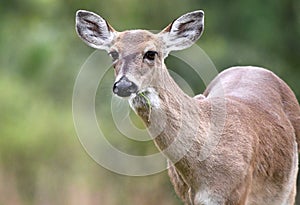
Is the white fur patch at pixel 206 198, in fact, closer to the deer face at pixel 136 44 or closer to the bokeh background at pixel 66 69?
the deer face at pixel 136 44

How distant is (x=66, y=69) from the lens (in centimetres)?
1880

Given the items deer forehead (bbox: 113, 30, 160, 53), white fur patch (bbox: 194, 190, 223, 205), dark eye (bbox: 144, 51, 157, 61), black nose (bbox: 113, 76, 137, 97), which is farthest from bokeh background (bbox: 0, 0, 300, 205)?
black nose (bbox: 113, 76, 137, 97)

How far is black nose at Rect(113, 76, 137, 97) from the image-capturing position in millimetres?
7632

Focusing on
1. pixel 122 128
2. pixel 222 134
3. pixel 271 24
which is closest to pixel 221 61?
pixel 271 24

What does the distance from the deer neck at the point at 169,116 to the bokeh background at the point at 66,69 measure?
811 cm

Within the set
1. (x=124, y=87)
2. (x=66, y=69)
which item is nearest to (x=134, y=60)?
(x=124, y=87)

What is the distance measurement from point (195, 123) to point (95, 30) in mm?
1095

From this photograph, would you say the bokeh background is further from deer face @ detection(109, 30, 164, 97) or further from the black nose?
the black nose

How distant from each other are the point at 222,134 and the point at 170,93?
0.62m

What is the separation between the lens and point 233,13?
17297 millimetres

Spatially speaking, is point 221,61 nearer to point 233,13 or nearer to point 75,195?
point 233,13

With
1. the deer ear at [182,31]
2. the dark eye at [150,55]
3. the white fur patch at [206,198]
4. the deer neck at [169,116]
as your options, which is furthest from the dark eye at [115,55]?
the white fur patch at [206,198]

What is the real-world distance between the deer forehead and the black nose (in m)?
0.36

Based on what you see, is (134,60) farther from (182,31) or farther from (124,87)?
(182,31)
